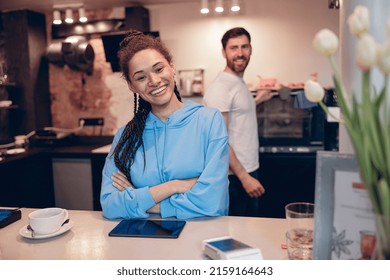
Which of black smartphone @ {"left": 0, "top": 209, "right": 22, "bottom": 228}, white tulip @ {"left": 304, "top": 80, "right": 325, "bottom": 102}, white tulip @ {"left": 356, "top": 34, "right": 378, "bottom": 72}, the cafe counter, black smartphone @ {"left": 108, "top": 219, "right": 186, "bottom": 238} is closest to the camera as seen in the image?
white tulip @ {"left": 356, "top": 34, "right": 378, "bottom": 72}

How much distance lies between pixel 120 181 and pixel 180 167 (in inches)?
9.5

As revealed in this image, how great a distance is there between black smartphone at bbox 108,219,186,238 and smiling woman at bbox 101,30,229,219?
0.19 ft

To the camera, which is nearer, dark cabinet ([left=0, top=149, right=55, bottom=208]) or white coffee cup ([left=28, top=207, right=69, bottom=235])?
white coffee cup ([left=28, top=207, right=69, bottom=235])

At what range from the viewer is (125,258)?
110 cm

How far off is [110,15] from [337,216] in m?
3.55

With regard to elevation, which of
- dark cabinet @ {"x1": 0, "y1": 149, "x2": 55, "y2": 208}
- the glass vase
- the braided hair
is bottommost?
dark cabinet @ {"x1": 0, "y1": 149, "x2": 55, "y2": 208}

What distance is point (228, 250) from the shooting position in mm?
999

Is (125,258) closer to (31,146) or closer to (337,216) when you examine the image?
(337,216)

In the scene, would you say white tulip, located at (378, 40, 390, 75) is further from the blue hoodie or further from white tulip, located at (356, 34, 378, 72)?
the blue hoodie

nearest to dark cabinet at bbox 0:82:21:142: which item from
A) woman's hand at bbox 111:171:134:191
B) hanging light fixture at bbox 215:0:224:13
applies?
hanging light fixture at bbox 215:0:224:13

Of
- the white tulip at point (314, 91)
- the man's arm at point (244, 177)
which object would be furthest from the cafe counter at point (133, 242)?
the man's arm at point (244, 177)

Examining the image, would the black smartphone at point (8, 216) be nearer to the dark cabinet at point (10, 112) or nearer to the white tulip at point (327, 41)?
the white tulip at point (327, 41)

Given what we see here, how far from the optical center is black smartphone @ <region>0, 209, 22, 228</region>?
1.41 meters

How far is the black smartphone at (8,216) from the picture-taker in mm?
1408
